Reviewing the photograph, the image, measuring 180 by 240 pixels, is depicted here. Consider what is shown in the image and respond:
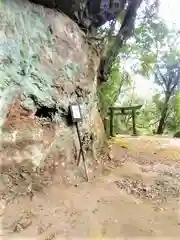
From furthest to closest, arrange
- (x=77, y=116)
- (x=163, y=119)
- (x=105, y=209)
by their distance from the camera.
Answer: (x=163, y=119)
(x=77, y=116)
(x=105, y=209)

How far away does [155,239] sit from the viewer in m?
3.89

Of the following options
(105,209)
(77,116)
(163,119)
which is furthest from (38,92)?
(163,119)

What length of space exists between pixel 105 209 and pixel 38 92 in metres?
2.28

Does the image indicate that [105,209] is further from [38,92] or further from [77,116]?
[38,92]

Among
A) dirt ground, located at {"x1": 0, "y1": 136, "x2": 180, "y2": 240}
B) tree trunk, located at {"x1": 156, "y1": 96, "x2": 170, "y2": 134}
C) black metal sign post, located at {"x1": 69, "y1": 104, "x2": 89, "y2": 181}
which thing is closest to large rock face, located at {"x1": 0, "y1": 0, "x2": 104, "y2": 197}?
black metal sign post, located at {"x1": 69, "y1": 104, "x2": 89, "y2": 181}

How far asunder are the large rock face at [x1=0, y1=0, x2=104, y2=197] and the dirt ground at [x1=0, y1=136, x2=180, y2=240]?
430 mm

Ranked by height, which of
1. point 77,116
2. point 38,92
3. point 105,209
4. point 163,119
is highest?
point 38,92

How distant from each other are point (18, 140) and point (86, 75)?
2.59 metres

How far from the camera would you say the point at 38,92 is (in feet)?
17.0

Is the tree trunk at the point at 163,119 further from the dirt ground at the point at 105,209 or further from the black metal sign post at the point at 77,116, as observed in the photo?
the black metal sign post at the point at 77,116

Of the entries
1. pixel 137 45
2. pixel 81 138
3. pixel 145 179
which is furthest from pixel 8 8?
pixel 137 45

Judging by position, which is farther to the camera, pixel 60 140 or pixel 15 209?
pixel 60 140

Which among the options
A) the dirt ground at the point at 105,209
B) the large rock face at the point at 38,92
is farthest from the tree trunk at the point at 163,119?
the large rock face at the point at 38,92

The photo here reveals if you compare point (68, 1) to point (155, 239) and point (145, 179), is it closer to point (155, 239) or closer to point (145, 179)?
point (145, 179)
